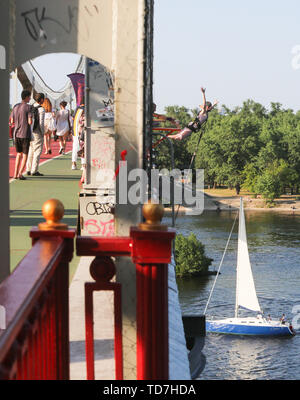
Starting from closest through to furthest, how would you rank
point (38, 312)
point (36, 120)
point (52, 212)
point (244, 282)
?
point (38, 312) < point (52, 212) < point (36, 120) < point (244, 282)

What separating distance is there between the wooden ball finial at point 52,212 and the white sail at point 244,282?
43619 millimetres

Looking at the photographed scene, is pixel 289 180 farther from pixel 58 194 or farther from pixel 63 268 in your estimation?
pixel 63 268

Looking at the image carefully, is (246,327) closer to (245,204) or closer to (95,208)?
(95,208)

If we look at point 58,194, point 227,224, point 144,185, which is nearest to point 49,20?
point 144,185

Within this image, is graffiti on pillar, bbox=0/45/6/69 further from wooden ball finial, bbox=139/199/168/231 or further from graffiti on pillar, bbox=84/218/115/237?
graffiti on pillar, bbox=84/218/115/237

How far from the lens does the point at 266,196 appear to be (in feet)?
310

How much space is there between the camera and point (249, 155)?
102 meters

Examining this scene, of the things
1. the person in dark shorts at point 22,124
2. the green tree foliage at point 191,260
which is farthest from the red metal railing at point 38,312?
the green tree foliage at point 191,260

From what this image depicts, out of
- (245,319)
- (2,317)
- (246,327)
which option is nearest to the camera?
(2,317)

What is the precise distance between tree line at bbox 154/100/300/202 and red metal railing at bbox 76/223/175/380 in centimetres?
9007

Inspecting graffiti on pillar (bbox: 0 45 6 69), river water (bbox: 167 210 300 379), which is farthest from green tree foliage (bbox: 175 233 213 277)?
graffiti on pillar (bbox: 0 45 6 69)

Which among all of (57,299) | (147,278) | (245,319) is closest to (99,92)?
(147,278)

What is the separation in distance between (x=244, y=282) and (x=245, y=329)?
3.40 metres

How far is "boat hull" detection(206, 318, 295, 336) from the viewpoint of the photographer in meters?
47.3
